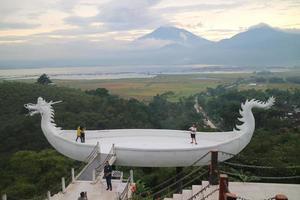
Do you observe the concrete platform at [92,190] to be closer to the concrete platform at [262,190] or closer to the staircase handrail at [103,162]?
the staircase handrail at [103,162]

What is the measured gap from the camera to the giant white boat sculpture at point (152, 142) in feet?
40.9

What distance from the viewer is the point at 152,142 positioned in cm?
1462

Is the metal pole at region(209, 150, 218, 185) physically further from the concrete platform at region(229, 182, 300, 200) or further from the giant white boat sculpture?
the giant white boat sculpture

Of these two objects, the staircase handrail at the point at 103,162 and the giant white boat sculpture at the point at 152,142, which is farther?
the giant white boat sculpture at the point at 152,142

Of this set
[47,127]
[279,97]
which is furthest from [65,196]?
[279,97]

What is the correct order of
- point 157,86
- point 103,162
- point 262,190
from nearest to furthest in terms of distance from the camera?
point 262,190, point 103,162, point 157,86

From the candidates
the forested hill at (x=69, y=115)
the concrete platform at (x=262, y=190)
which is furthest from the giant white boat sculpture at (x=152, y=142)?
the forested hill at (x=69, y=115)

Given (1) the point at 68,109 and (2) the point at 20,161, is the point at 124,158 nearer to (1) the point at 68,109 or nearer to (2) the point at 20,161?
(2) the point at 20,161

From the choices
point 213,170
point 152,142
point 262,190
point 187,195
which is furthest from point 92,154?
point 262,190

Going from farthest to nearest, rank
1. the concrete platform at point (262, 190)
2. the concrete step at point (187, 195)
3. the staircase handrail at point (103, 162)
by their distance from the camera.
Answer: the staircase handrail at point (103, 162), the concrete step at point (187, 195), the concrete platform at point (262, 190)

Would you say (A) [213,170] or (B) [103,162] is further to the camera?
(B) [103,162]

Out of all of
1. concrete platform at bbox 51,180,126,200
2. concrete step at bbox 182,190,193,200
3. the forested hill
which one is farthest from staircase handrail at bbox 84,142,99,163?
the forested hill

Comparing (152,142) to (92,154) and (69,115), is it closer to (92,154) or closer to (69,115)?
(92,154)

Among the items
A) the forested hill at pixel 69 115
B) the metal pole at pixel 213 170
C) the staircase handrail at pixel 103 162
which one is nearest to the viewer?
the metal pole at pixel 213 170
